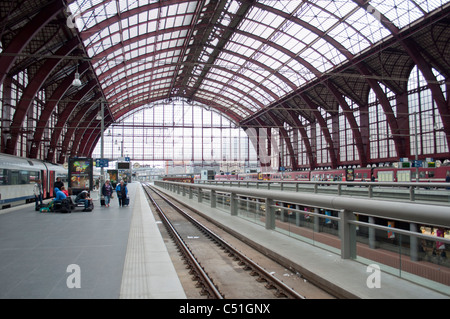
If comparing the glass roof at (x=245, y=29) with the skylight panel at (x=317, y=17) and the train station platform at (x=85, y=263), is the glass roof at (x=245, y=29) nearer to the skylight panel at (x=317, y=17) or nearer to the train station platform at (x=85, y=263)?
the skylight panel at (x=317, y=17)

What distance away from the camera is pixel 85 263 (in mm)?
6441

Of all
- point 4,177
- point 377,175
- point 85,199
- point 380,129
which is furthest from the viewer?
point 380,129

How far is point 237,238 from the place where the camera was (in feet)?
34.3

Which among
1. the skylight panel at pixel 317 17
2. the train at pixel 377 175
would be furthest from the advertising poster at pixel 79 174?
the skylight panel at pixel 317 17

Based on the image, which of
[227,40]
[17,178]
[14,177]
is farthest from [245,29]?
[14,177]

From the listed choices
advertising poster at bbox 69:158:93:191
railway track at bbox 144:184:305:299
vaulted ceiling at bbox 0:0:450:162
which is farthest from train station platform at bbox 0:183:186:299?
vaulted ceiling at bbox 0:0:450:162

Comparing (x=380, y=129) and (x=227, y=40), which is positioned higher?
(x=227, y=40)

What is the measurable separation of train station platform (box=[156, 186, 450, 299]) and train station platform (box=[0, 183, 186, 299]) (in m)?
2.20

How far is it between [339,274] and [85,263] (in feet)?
14.8

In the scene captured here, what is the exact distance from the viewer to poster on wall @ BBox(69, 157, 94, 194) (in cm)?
2188

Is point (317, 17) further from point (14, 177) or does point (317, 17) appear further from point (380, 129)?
point (14, 177)

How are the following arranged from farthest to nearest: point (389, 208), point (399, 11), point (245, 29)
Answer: point (245, 29) < point (399, 11) < point (389, 208)

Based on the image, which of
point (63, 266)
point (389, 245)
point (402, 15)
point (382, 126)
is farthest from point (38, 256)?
point (382, 126)

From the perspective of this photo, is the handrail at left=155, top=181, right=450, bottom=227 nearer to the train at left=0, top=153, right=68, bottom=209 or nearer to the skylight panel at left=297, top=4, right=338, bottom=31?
the train at left=0, top=153, right=68, bottom=209
